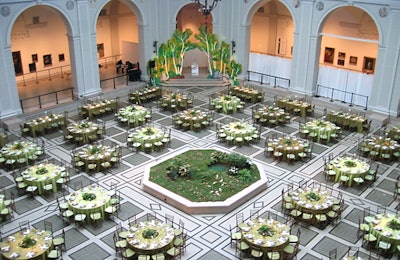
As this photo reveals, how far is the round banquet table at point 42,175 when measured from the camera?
53.4 feet

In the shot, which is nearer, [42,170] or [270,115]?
[42,170]

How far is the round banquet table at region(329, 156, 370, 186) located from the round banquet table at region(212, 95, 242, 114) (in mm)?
7353

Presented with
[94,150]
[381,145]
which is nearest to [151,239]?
[94,150]

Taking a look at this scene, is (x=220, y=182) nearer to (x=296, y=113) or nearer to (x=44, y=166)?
(x=44, y=166)

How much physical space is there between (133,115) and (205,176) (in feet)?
21.2

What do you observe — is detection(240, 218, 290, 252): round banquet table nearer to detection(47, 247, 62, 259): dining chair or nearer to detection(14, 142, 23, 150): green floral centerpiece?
detection(47, 247, 62, 259): dining chair

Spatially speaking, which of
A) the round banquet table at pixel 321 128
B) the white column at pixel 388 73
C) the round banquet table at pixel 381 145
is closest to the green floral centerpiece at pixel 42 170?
the round banquet table at pixel 321 128

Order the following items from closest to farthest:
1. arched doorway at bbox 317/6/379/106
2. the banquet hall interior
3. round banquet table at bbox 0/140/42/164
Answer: the banquet hall interior → round banquet table at bbox 0/140/42/164 → arched doorway at bbox 317/6/379/106

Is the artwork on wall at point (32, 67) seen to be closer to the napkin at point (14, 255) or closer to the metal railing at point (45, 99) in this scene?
the metal railing at point (45, 99)

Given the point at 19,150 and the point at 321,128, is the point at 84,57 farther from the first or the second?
the point at 321,128

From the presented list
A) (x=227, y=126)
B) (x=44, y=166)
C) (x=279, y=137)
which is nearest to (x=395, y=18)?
(x=279, y=137)

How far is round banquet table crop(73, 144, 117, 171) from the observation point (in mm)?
17938

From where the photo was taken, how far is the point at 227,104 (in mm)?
23766

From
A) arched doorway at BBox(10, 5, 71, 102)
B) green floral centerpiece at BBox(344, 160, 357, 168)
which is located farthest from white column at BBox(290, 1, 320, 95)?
arched doorway at BBox(10, 5, 71, 102)
